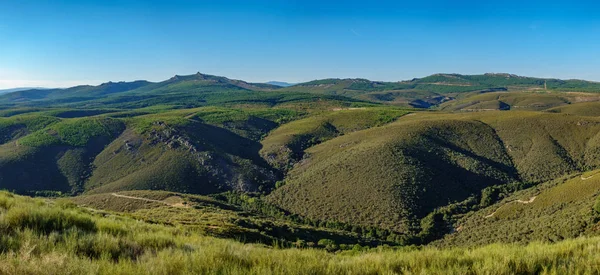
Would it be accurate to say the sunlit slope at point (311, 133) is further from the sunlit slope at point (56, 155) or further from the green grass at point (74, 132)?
the green grass at point (74, 132)

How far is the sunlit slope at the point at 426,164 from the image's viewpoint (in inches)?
2625

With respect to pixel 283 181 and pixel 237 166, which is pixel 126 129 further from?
pixel 283 181

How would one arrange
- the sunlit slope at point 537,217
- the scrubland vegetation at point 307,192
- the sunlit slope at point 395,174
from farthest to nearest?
the sunlit slope at point 395,174 < the sunlit slope at point 537,217 < the scrubland vegetation at point 307,192

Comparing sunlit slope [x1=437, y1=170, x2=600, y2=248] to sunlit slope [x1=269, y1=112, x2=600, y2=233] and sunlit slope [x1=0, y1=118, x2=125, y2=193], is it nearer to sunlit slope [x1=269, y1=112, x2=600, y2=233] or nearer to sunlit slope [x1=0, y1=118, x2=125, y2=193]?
sunlit slope [x1=269, y1=112, x2=600, y2=233]

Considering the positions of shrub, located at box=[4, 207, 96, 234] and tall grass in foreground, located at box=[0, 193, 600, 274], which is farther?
shrub, located at box=[4, 207, 96, 234]

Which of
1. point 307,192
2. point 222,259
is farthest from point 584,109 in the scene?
point 222,259

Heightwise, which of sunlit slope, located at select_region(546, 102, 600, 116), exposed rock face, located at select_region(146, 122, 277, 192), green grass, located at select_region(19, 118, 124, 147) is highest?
sunlit slope, located at select_region(546, 102, 600, 116)

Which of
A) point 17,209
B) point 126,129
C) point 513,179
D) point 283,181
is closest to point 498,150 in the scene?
point 513,179

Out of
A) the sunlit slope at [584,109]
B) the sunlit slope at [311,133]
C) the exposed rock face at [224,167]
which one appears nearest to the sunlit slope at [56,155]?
the exposed rock face at [224,167]

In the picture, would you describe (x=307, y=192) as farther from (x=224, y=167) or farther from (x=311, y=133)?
(x=311, y=133)

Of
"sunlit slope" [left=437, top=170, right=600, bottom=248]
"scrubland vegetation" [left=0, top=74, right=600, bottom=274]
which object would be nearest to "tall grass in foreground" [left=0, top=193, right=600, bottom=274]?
"scrubland vegetation" [left=0, top=74, right=600, bottom=274]

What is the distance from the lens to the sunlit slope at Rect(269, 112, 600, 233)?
66688 mm

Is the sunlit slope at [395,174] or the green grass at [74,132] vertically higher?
the green grass at [74,132]

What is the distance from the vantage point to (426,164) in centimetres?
8025
